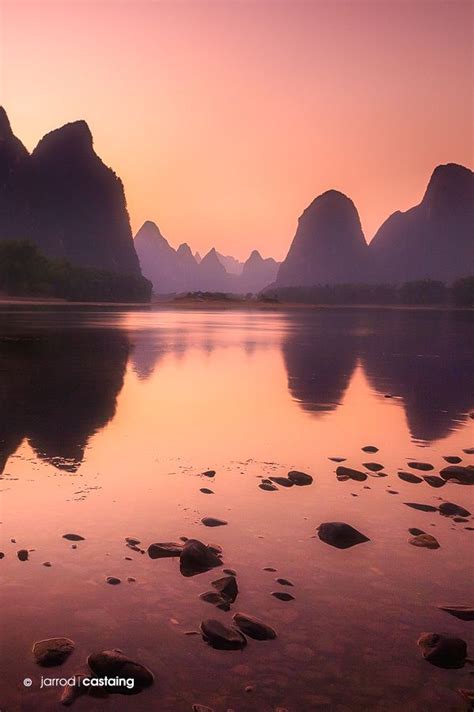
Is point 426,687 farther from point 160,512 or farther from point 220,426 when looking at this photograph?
point 220,426

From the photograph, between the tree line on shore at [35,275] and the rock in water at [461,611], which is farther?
the tree line on shore at [35,275]

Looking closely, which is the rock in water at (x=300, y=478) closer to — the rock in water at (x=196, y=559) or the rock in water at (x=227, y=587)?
the rock in water at (x=196, y=559)

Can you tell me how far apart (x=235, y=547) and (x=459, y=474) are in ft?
19.0

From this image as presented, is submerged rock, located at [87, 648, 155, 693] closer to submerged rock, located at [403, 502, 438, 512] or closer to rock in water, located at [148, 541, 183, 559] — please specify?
rock in water, located at [148, 541, 183, 559]

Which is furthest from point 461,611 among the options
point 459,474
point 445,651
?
point 459,474

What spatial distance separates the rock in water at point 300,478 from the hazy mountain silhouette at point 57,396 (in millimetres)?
4429

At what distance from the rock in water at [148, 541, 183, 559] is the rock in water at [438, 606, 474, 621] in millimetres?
3419

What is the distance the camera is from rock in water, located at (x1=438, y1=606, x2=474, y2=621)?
6.33 m

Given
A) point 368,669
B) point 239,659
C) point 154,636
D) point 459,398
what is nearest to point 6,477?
point 154,636

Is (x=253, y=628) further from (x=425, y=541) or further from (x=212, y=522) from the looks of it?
(x=425, y=541)

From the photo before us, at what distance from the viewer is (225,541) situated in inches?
324

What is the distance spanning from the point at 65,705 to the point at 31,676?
0.53m

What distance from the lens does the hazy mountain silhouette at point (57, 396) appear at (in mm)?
13484

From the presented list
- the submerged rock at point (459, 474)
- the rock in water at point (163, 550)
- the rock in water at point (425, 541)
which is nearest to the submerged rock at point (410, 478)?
the submerged rock at point (459, 474)
